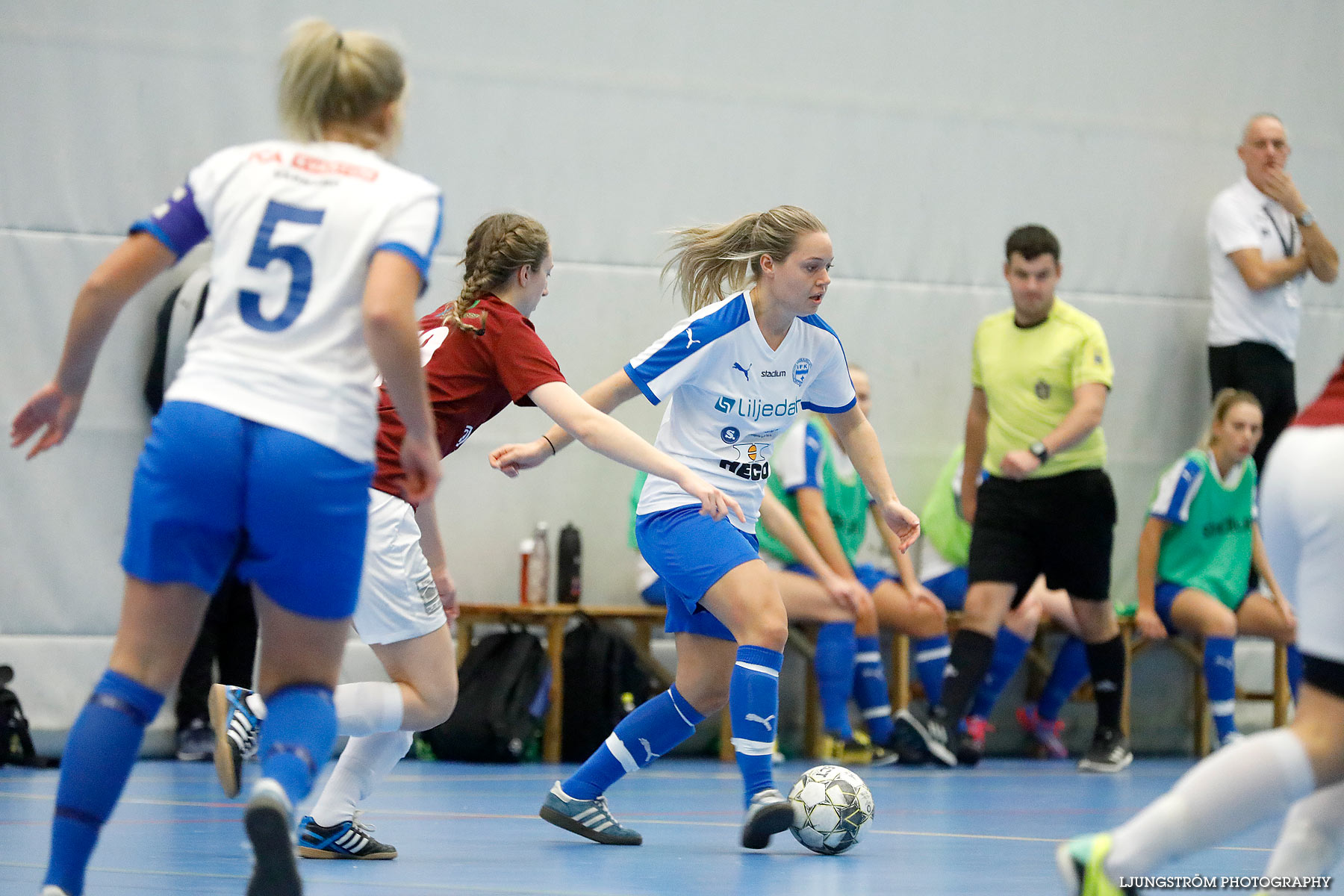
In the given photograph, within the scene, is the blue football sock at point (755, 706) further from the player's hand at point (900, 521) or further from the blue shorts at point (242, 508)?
the blue shorts at point (242, 508)

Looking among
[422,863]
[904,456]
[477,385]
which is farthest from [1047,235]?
[422,863]

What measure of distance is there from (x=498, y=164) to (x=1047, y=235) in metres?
2.84

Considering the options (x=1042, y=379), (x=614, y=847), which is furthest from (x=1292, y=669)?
(x=614, y=847)

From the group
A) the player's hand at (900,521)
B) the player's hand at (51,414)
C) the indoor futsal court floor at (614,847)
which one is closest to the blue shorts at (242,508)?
the player's hand at (51,414)

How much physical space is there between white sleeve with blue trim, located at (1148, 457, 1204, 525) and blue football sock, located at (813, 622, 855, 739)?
6.25ft

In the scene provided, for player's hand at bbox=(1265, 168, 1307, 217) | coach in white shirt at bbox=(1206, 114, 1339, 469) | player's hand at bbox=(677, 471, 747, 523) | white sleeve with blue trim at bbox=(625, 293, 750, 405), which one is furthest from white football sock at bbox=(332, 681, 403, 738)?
player's hand at bbox=(1265, 168, 1307, 217)

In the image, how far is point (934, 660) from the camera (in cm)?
796

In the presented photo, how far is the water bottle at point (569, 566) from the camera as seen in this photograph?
7832 mm

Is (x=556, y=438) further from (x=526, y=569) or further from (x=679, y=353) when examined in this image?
(x=526, y=569)

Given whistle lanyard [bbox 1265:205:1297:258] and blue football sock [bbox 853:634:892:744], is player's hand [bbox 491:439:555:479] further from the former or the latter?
whistle lanyard [bbox 1265:205:1297:258]

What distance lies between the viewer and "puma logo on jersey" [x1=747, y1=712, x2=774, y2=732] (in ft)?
13.9

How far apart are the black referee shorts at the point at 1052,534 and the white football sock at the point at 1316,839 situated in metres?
4.80

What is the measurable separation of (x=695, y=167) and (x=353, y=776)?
5114 mm

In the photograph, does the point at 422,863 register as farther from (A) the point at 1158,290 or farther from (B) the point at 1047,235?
(A) the point at 1158,290
